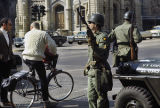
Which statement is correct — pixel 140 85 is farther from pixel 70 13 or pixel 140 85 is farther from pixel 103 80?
pixel 70 13

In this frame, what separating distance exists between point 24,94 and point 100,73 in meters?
2.26

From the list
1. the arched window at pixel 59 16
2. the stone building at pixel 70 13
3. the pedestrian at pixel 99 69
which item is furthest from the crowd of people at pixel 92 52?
the arched window at pixel 59 16

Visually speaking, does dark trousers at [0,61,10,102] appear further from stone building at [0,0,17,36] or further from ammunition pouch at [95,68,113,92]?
stone building at [0,0,17,36]

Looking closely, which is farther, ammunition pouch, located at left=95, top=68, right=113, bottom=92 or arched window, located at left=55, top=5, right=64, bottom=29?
arched window, located at left=55, top=5, right=64, bottom=29

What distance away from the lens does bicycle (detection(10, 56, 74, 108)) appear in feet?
21.5

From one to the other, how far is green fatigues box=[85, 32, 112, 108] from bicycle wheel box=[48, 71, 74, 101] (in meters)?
2.34

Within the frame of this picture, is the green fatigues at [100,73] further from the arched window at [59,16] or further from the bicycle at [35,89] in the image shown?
the arched window at [59,16]

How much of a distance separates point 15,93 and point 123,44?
9.36 feet

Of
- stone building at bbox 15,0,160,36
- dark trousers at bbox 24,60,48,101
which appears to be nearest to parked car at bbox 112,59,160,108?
dark trousers at bbox 24,60,48,101

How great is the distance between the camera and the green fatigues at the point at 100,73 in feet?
16.6

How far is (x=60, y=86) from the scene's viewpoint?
781 cm

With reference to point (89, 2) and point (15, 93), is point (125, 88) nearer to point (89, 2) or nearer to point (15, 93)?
point (15, 93)

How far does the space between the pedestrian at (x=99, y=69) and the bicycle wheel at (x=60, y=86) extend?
7.64ft

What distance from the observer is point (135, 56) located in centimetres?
771
